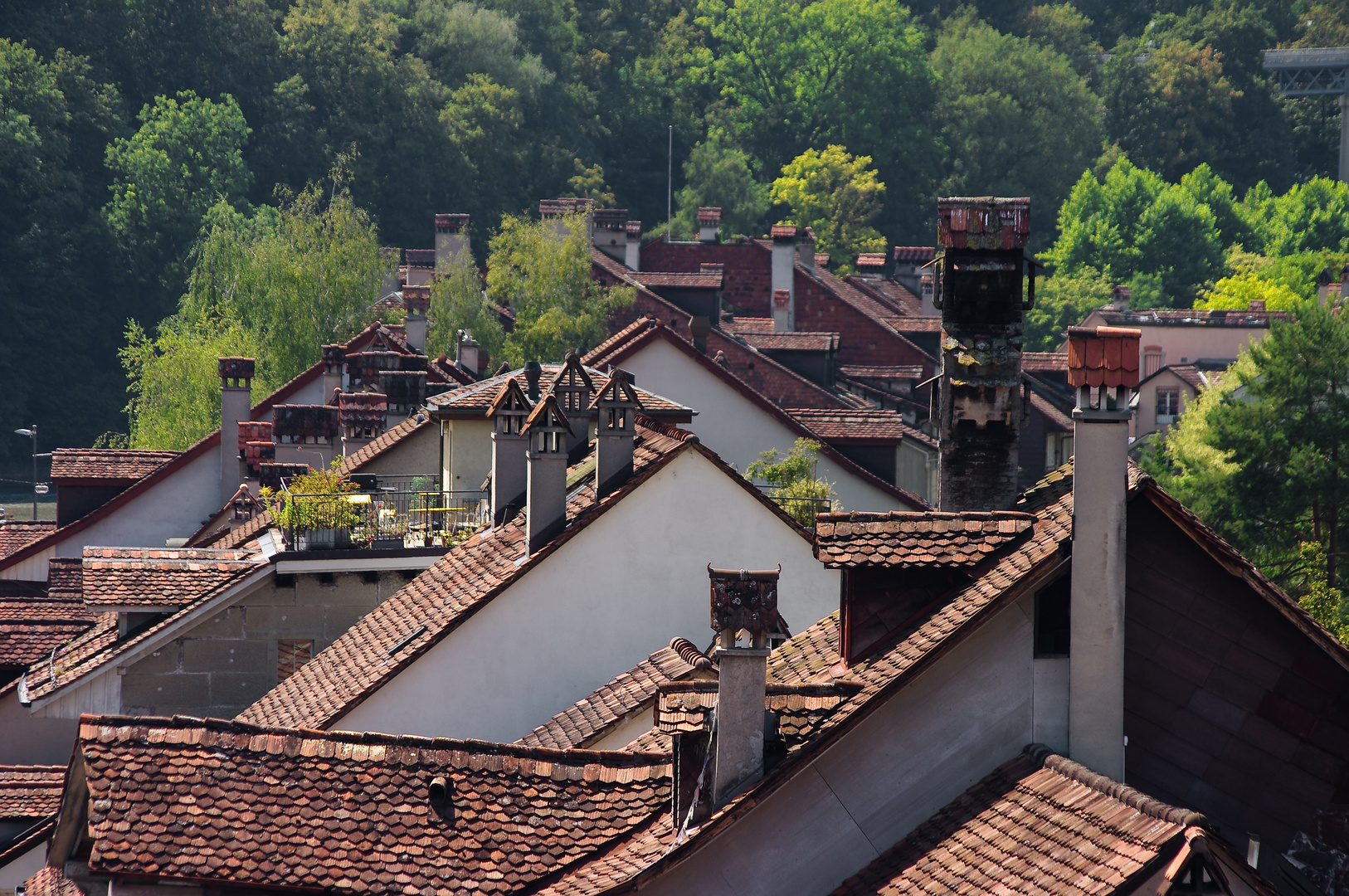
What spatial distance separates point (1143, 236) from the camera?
12938cm

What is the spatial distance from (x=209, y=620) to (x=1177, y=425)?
44.9 metres

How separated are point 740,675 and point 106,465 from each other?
37663mm

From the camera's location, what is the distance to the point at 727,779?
13438 mm

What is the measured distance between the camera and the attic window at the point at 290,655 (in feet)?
101

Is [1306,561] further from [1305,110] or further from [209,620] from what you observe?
[1305,110]

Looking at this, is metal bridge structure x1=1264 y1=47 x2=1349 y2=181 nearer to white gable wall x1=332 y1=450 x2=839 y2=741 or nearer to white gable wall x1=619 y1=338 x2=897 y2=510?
white gable wall x1=619 y1=338 x2=897 y2=510

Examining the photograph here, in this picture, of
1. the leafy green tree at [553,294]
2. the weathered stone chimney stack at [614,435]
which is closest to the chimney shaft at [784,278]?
the leafy green tree at [553,294]

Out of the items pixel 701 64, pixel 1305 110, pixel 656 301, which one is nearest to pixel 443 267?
pixel 656 301

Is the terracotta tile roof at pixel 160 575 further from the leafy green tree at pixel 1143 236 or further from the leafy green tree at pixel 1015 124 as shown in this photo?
the leafy green tree at pixel 1015 124

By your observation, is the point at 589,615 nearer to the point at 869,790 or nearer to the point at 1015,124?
the point at 869,790

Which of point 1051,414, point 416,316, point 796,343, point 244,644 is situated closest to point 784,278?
point 1051,414

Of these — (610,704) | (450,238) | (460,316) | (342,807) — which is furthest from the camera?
(450,238)

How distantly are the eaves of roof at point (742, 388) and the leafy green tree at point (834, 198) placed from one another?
3080 inches

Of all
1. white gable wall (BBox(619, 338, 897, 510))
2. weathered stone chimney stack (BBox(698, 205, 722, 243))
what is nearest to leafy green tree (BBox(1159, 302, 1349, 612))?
white gable wall (BBox(619, 338, 897, 510))
